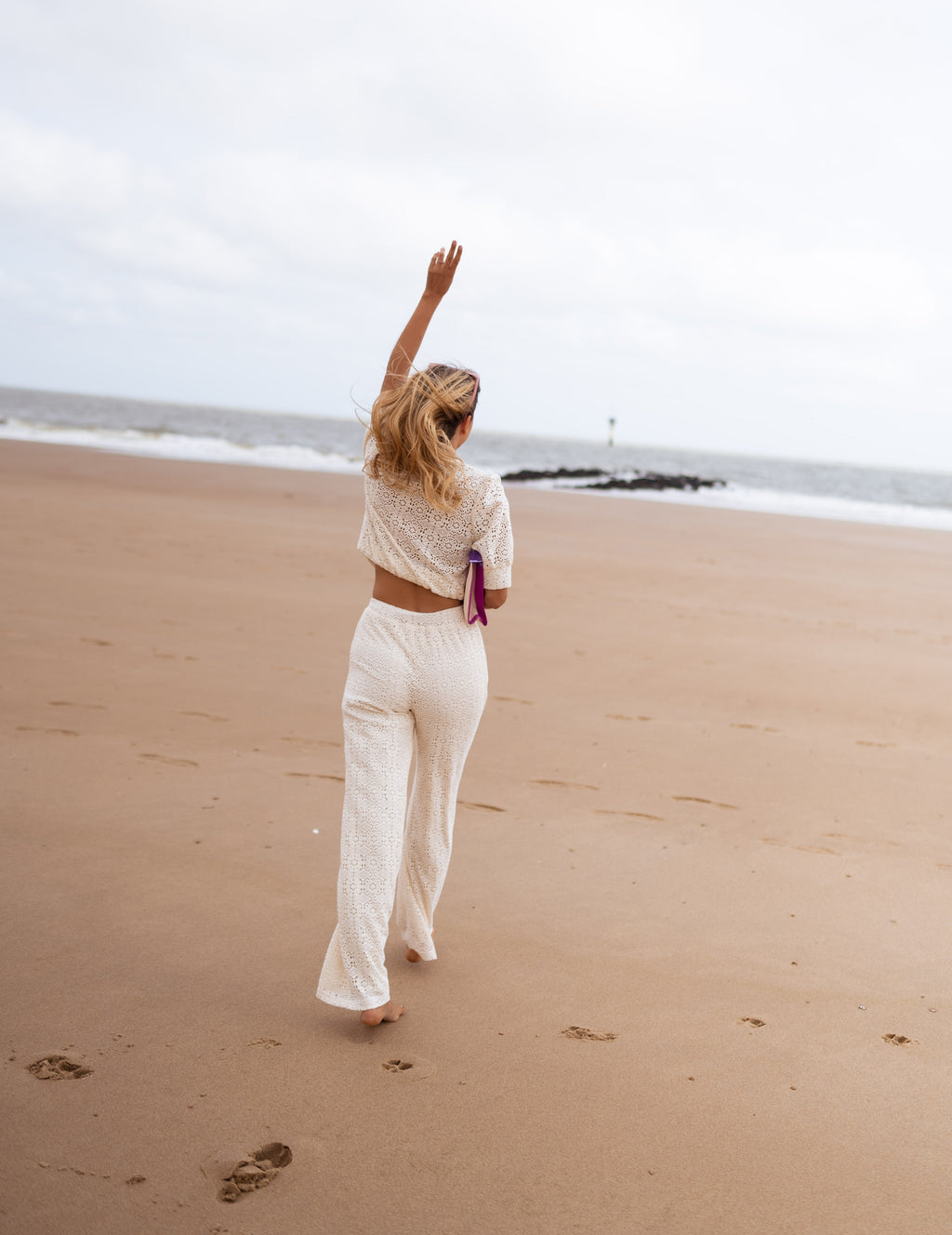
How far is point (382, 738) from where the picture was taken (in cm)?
250

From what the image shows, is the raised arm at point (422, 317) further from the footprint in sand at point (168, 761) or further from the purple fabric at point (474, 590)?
the footprint in sand at point (168, 761)

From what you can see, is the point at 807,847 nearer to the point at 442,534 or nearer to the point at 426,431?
the point at 442,534

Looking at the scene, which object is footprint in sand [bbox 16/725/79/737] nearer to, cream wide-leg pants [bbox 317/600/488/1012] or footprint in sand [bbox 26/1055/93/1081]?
footprint in sand [bbox 26/1055/93/1081]

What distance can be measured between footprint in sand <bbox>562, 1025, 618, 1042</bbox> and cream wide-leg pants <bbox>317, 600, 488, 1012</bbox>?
1.66 feet

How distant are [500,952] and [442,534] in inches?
54.9

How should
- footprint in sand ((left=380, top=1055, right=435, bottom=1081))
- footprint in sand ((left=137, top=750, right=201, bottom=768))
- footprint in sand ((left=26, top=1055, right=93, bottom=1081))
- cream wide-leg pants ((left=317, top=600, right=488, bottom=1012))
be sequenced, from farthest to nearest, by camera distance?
footprint in sand ((left=137, top=750, right=201, bottom=768))
cream wide-leg pants ((left=317, top=600, right=488, bottom=1012))
footprint in sand ((left=380, top=1055, right=435, bottom=1081))
footprint in sand ((left=26, top=1055, right=93, bottom=1081))

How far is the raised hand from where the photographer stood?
270 cm

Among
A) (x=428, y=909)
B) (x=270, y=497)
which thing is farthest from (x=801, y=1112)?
(x=270, y=497)

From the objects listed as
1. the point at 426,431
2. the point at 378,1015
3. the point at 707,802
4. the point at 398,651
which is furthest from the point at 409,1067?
the point at 707,802

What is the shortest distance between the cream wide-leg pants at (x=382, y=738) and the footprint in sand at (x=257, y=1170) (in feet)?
1.44

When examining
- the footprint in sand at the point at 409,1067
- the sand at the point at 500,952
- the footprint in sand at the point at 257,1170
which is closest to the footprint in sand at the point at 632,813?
the sand at the point at 500,952

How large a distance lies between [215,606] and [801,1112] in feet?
20.0

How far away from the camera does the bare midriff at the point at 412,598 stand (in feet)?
8.29

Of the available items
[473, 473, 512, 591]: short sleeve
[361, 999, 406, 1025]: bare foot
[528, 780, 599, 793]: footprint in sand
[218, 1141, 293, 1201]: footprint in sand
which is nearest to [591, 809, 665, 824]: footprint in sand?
[528, 780, 599, 793]: footprint in sand
